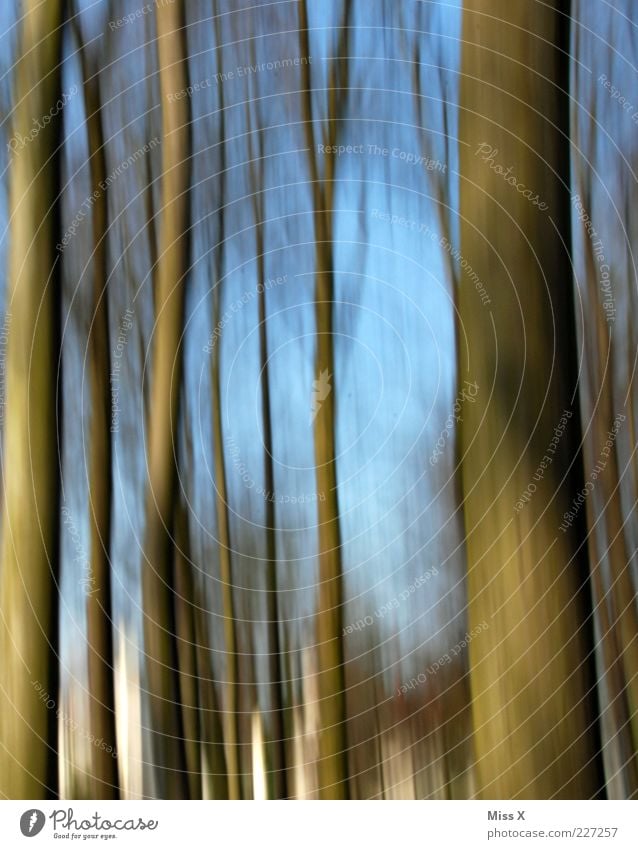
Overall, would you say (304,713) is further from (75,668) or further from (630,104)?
(630,104)

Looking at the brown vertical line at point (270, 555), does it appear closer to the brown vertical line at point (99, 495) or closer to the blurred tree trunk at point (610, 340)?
the brown vertical line at point (99, 495)

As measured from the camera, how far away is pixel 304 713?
0.61 metres

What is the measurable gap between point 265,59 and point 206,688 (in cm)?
48

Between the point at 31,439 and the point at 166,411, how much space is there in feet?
0.35

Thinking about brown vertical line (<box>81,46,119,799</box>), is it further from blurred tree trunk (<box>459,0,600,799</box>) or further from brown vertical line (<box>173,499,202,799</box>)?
blurred tree trunk (<box>459,0,600,799</box>)

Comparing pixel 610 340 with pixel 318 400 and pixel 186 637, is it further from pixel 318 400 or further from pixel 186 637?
pixel 186 637

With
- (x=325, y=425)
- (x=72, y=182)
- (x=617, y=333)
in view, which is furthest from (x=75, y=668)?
(x=617, y=333)

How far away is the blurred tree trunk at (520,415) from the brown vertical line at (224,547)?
0.18 m

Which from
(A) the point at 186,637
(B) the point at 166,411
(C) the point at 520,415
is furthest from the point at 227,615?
(C) the point at 520,415

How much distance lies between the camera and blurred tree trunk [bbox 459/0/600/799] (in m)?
0.61

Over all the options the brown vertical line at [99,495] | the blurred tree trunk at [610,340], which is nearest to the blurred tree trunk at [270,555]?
the brown vertical line at [99,495]

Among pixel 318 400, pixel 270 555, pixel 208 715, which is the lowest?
pixel 208 715

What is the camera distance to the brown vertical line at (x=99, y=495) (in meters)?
0.62

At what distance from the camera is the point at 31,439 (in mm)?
632
